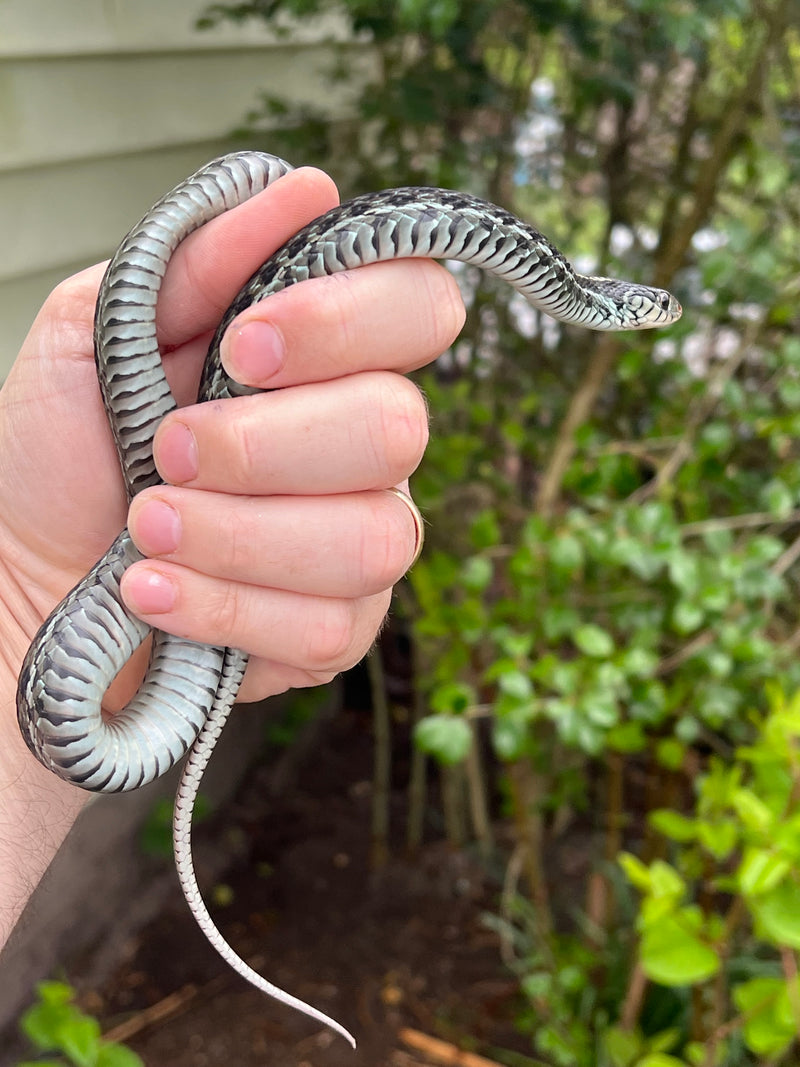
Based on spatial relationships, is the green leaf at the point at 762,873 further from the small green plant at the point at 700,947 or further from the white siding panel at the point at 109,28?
the white siding panel at the point at 109,28

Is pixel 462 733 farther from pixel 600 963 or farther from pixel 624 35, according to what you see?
pixel 624 35

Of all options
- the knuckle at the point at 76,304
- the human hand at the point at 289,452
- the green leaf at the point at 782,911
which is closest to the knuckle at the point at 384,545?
the human hand at the point at 289,452

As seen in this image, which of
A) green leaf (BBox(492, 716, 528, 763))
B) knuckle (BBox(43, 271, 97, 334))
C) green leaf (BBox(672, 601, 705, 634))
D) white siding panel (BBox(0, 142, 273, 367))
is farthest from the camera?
white siding panel (BBox(0, 142, 273, 367))

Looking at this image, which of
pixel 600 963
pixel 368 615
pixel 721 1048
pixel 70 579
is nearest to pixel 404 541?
pixel 368 615

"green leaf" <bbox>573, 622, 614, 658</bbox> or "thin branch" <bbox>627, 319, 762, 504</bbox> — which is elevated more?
"thin branch" <bbox>627, 319, 762, 504</bbox>

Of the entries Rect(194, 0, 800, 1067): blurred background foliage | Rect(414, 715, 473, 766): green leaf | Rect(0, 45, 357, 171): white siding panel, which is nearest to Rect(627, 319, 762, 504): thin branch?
Rect(194, 0, 800, 1067): blurred background foliage

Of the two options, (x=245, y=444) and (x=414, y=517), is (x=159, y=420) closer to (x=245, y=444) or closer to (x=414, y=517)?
(x=245, y=444)

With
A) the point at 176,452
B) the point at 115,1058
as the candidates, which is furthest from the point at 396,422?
the point at 115,1058

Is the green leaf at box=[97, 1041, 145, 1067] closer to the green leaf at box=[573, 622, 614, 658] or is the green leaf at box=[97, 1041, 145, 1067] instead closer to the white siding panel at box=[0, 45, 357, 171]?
the green leaf at box=[573, 622, 614, 658]
